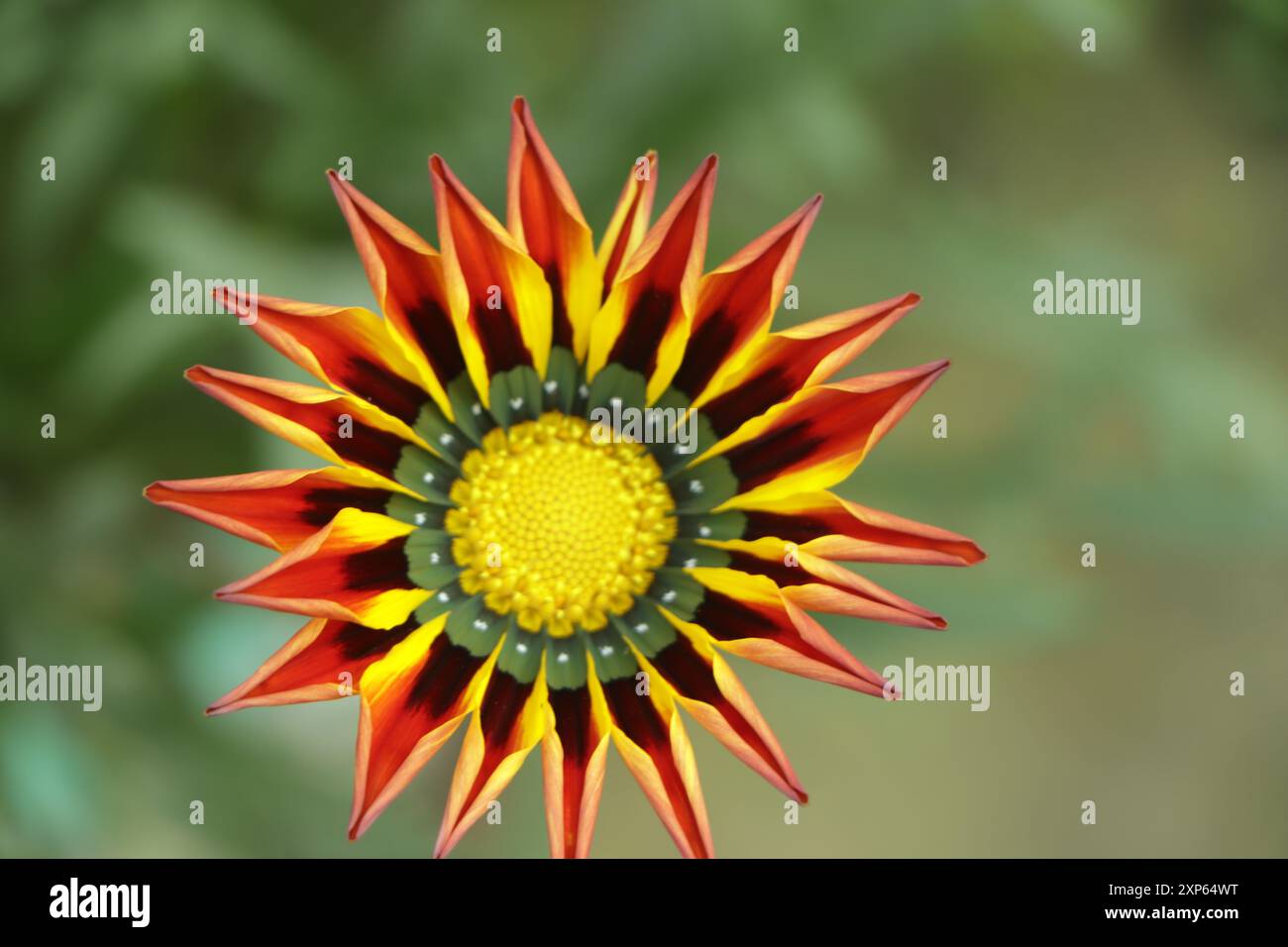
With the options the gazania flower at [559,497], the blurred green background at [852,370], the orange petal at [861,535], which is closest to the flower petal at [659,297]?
the gazania flower at [559,497]

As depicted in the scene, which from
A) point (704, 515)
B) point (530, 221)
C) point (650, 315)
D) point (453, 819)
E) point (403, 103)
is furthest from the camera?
point (403, 103)

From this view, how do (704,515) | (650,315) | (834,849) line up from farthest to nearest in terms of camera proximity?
1. (834,849)
2. (704,515)
3. (650,315)

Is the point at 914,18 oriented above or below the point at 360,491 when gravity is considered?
above

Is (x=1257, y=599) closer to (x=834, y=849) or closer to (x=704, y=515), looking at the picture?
(x=834, y=849)

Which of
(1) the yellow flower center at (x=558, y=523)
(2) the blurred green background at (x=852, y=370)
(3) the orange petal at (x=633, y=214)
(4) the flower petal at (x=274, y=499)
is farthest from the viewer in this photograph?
(2) the blurred green background at (x=852, y=370)

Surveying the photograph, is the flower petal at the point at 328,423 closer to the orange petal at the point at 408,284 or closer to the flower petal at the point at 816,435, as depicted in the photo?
the orange petal at the point at 408,284

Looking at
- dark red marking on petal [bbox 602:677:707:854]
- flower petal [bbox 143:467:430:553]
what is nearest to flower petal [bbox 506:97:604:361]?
flower petal [bbox 143:467:430:553]
